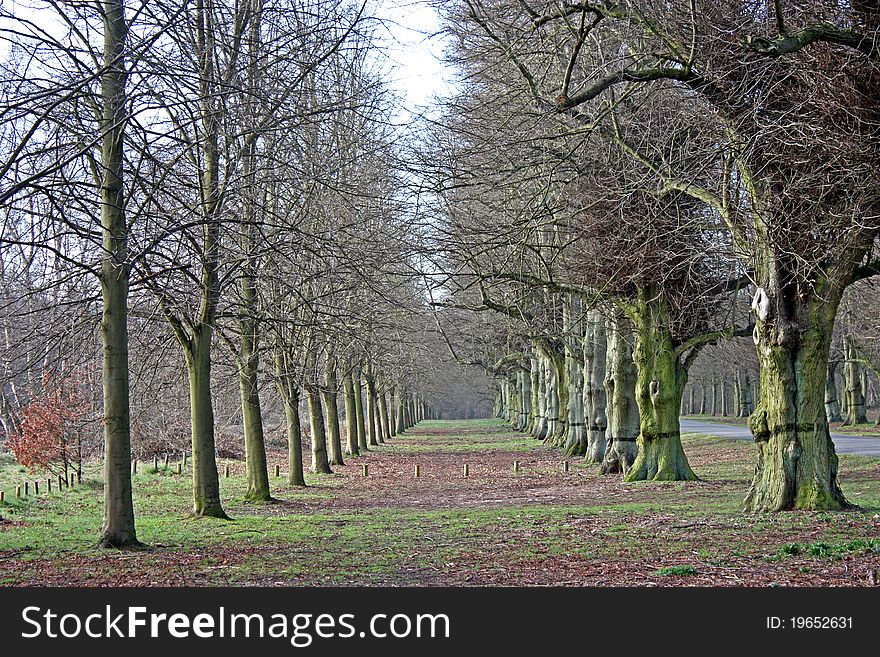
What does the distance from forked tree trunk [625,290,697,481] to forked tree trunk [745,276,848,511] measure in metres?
7.40

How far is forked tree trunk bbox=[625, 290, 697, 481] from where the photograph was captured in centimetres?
2070

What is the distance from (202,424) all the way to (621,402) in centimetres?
1125

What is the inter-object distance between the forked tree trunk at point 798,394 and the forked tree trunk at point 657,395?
24.3ft

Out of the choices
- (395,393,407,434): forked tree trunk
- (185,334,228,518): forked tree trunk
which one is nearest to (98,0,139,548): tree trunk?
(185,334,228,518): forked tree trunk

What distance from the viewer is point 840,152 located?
10.6 metres

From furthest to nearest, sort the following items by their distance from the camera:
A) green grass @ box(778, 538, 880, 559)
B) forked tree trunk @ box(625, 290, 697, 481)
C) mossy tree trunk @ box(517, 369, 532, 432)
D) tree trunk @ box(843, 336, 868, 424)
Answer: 1. mossy tree trunk @ box(517, 369, 532, 432)
2. tree trunk @ box(843, 336, 868, 424)
3. forked tree trunk @ box(625, 290, 697, 481)
4. green grass @ box(778, 538, 880, 559)

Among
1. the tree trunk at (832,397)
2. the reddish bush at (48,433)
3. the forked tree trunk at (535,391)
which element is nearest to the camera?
the reddish bush at (48,433)

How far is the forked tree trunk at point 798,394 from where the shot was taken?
12969 mm

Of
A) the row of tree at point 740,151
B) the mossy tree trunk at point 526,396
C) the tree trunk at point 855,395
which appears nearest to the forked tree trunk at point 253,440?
the row of tree at point 740,151

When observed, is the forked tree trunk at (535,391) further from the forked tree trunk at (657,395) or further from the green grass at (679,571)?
the green grass at (679,571)

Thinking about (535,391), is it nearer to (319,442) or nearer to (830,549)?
(319,442)

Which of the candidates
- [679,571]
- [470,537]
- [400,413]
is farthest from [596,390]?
[400,413]

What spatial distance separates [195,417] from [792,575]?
1078cm

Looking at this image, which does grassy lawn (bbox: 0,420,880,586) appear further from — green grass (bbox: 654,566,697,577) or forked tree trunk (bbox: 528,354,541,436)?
forked tree trunk (bbox: 528,354,541,436)
